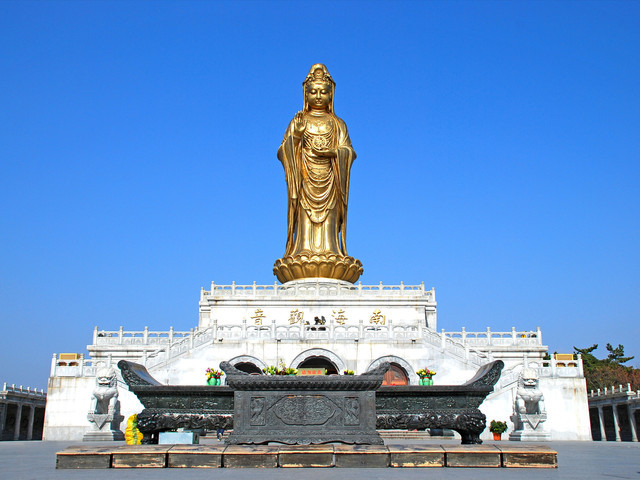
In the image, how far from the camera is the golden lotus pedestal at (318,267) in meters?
27.9

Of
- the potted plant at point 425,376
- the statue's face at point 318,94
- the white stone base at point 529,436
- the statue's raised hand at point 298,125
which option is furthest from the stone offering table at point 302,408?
the statue's face at point 318,94

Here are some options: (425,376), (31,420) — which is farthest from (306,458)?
(31,420)

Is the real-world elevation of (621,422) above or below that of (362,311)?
below

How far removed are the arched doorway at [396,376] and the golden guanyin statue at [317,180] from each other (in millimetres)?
8433

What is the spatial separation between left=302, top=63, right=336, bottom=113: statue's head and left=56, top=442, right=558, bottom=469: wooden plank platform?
2564 cm

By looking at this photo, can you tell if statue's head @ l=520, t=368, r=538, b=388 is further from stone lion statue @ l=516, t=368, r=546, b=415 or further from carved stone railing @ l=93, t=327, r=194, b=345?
carved stone railing @ l=93, t=327, r=194, b=345

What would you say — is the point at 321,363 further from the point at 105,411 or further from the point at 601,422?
the point at 601,422

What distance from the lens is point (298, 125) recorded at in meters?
29.6

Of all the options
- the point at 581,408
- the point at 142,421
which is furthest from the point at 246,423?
the point at 581,408

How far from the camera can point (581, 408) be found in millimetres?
19141

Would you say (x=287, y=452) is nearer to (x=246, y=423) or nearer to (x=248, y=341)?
(x=246, y=423)

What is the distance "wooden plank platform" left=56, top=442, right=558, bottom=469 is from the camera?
6195 mm

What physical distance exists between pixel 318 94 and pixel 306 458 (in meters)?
25.7

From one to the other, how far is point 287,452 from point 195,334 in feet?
51.6
